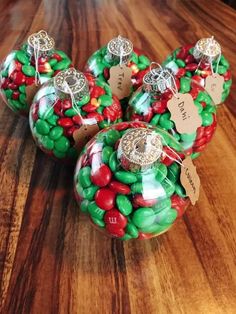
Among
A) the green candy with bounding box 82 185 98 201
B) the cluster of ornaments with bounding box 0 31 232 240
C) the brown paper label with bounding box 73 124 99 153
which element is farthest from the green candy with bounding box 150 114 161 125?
the green candy with bounding box 82 185 98 201

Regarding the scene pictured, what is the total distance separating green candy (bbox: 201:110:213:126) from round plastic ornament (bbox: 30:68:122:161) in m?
0.17

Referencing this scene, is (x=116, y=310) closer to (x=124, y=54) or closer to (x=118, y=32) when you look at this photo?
(x=124, y=54)

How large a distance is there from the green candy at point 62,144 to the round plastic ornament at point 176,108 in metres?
0.15

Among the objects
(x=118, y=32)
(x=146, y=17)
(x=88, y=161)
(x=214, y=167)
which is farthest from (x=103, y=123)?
(x=146, y=17)

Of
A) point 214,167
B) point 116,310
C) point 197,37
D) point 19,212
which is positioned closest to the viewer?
point 116,310

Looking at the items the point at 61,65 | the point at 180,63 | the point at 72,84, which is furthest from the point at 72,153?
the point at 180,63

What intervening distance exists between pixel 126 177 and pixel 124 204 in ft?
0.13

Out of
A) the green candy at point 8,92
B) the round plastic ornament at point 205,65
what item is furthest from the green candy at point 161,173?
the green candy at point 8,92

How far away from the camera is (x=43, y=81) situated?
0.84 m

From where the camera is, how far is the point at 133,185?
1.87 feet

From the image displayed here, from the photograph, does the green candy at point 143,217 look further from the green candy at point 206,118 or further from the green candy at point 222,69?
the green candy at point 222,69

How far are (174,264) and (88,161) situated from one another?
22cm

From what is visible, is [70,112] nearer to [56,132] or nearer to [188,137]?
[56,132]

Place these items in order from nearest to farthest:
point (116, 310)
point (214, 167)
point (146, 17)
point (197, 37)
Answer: point (116, 310)
point (214, 167)
point (197, 37)
point (146, 17)
